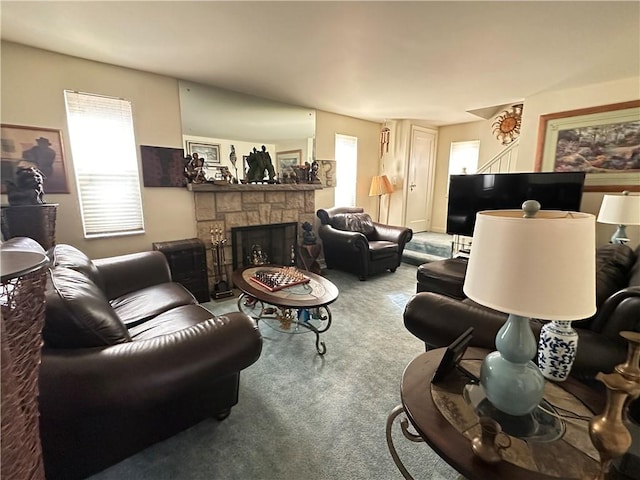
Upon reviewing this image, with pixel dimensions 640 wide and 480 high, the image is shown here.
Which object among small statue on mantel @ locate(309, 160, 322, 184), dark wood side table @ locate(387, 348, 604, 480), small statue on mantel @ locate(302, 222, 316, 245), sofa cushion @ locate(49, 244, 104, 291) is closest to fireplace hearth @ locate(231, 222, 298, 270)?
small statue on mantel @ locate(302, 222, 316, 245)

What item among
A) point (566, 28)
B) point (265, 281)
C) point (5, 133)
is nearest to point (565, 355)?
point (265, 281)

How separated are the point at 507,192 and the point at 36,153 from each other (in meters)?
4.68

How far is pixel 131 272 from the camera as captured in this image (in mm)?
2350

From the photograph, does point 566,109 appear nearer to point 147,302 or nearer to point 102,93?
point 147,302

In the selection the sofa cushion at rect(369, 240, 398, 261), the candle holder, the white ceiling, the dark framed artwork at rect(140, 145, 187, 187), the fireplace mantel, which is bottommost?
the sofa cushion at rect(369, 240, 398, 261)

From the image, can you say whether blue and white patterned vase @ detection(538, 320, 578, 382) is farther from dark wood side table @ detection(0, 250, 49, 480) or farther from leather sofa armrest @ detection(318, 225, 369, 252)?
leather sofa armrest @ detection(318, 225, 369, 252)

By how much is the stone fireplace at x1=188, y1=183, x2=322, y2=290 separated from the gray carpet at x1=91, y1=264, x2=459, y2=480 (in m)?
1.56

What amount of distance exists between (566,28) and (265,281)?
3013 mm

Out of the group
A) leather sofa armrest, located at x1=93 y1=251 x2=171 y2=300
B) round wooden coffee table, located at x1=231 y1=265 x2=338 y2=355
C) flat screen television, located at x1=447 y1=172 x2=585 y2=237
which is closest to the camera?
round wooden coffee table, located at x1=231 y1=265 x2=338 y2=355

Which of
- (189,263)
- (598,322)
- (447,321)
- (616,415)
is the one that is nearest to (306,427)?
(447,321)

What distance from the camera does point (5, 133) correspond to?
2303 millimetres

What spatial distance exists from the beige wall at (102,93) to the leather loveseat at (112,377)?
4.99ft

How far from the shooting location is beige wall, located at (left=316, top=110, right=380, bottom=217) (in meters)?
4.50

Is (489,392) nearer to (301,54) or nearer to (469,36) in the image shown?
(469,36)
